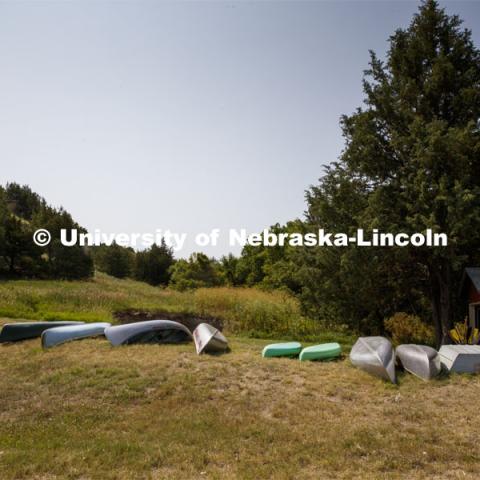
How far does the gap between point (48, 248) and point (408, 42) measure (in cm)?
2940

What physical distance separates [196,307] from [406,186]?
40.2 ft

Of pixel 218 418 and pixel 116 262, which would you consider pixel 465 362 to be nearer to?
pixel 218 418

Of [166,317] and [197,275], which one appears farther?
[197,275]

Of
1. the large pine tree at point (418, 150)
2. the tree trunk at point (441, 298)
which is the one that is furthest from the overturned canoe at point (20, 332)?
the tree trunk at point (441, 298)

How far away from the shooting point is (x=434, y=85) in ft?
39.9

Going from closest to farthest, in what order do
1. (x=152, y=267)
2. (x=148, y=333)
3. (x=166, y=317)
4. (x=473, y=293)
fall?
(x=473, y=293)
(x=148, y=333)
(x=166, y=317)
(x=152, y=267)

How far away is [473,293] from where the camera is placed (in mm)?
11711

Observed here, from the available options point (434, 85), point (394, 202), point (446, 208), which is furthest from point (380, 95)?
point (446, 208)

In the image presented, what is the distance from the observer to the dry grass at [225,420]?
16.9ft

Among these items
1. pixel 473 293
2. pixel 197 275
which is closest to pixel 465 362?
→ pixel 473 293

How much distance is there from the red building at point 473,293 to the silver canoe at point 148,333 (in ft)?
27.9

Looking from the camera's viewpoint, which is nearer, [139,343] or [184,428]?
[184,428]

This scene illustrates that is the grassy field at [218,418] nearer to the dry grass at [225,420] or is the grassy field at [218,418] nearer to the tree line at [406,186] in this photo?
the dry grass at [225,420]

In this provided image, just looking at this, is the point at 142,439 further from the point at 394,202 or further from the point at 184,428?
the point at 394,202
